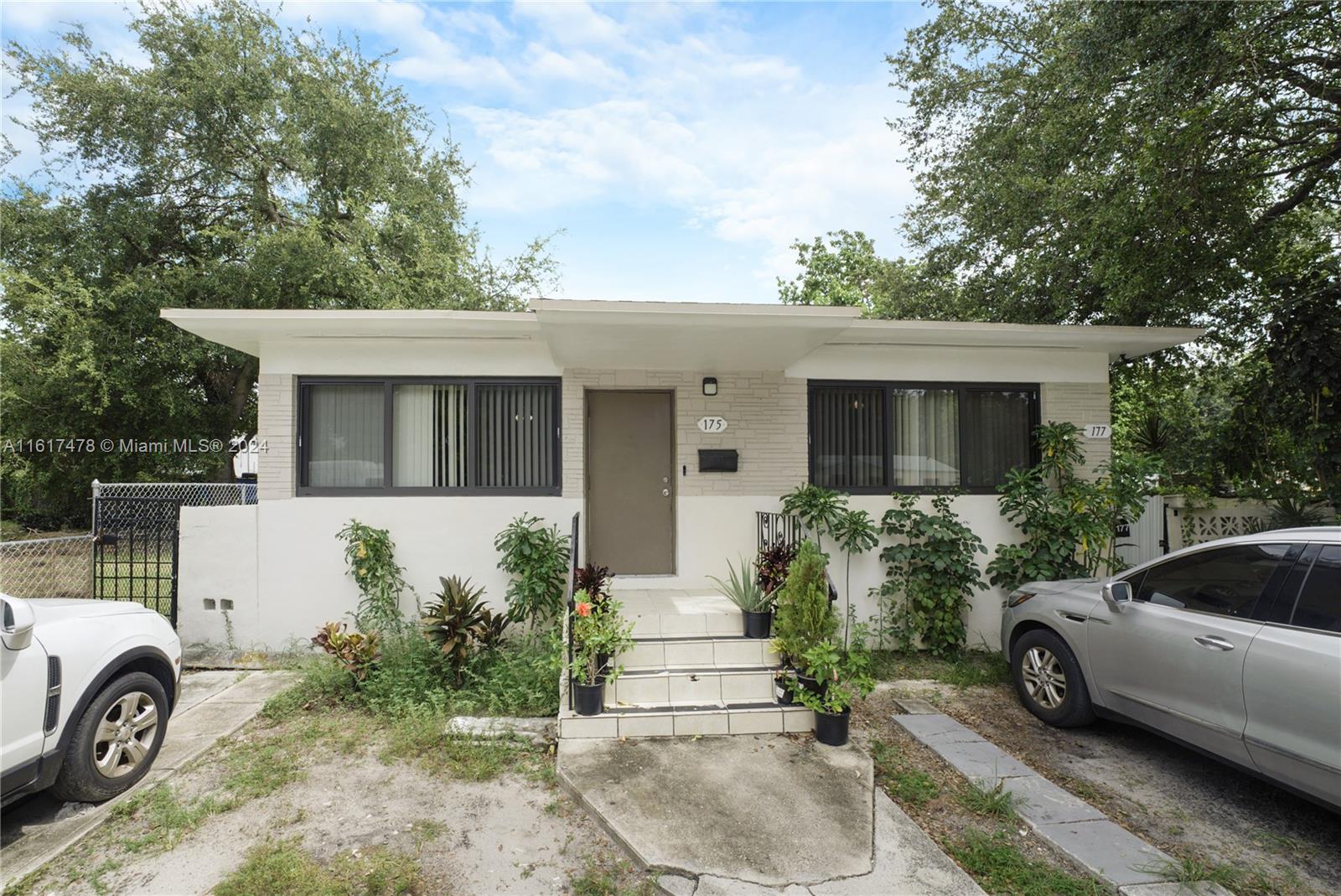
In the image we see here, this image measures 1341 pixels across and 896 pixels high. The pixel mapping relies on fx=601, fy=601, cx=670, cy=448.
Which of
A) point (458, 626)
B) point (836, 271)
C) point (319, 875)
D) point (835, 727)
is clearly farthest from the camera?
point (836, 271)

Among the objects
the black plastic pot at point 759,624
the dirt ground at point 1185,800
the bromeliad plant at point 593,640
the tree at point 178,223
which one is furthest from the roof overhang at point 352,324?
the tree at point 178,223

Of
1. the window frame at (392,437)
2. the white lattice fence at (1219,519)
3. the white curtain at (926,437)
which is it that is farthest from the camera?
the white lattice fence at (1219,519)

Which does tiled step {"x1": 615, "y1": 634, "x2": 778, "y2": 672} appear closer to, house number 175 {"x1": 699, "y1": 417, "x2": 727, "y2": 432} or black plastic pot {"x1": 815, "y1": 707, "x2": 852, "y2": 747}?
black plastic pot {"x1": 815, "y1": 707, "x2": 852, "y2": 747}

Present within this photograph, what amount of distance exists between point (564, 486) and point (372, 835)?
3.18 metres

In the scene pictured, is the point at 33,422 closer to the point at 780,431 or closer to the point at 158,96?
the point at 158,96

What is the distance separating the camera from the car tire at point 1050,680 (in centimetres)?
408

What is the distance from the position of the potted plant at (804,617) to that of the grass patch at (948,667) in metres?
1.53

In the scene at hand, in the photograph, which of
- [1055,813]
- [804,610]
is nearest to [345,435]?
[804,610]

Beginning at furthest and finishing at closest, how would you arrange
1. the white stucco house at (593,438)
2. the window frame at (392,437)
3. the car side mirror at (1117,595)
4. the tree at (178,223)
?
the tree at (178,223), the window frame at (392,437), the white stucco house at (593,438), the car side mirror at (1117,595)

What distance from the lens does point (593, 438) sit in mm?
6012

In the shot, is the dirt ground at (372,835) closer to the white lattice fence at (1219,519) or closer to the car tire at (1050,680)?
the car tire at (1050,680)

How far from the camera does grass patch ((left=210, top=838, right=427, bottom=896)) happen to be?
257cm

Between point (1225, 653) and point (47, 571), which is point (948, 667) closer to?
point (1225, 653)

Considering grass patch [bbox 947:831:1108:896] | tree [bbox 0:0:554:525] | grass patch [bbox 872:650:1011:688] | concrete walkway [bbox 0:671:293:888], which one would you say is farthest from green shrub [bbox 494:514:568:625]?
tree [bbox 0:0:554:525]
